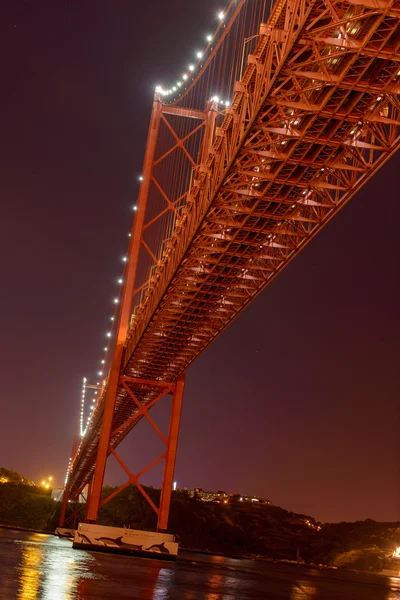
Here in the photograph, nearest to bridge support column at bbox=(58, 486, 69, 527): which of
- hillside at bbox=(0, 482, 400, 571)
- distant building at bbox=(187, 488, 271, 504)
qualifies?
hillside at bbox=(0, 482, 400, 571)

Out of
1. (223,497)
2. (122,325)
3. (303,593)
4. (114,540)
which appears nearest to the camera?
(303,593)

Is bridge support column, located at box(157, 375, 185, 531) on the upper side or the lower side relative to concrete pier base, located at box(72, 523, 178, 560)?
upper

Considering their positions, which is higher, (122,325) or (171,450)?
(122,325)

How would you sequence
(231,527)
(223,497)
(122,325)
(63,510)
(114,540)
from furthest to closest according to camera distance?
(223,497)
(231,527)
(63,510)
(122,325)
(114,540)

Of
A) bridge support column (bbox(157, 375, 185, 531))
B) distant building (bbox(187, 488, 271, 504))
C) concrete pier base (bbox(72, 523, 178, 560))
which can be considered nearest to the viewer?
concrete pier base (bbox(72, 523, 178, 560))

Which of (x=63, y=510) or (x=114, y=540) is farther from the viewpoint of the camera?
(x=63, y=510)

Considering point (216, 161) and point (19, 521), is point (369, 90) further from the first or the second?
point (19, 521)

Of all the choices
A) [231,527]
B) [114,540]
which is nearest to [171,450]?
[114,540]

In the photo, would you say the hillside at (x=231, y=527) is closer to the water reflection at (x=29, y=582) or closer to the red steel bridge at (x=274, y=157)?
the red steel bridge at (x=274, y=157)

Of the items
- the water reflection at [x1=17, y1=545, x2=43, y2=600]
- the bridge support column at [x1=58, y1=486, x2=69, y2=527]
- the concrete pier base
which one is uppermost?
the bridge support column at [x1=58, y1=486, x2=69, y2=527]

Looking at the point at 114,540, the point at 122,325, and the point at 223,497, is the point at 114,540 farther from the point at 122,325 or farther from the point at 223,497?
the point at 223,497

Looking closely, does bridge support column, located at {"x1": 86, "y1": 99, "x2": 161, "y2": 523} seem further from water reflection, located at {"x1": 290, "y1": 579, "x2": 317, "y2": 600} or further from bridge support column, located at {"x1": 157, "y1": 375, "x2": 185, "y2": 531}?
water reflection, located at {"x1": 290, "y1": 579, "x2": 317, "y2": 600}

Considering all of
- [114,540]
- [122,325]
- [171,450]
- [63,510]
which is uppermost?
[122,325]

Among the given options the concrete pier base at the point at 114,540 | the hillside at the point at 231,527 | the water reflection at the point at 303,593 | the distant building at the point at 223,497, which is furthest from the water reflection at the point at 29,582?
the distant building at the point at 223,497
